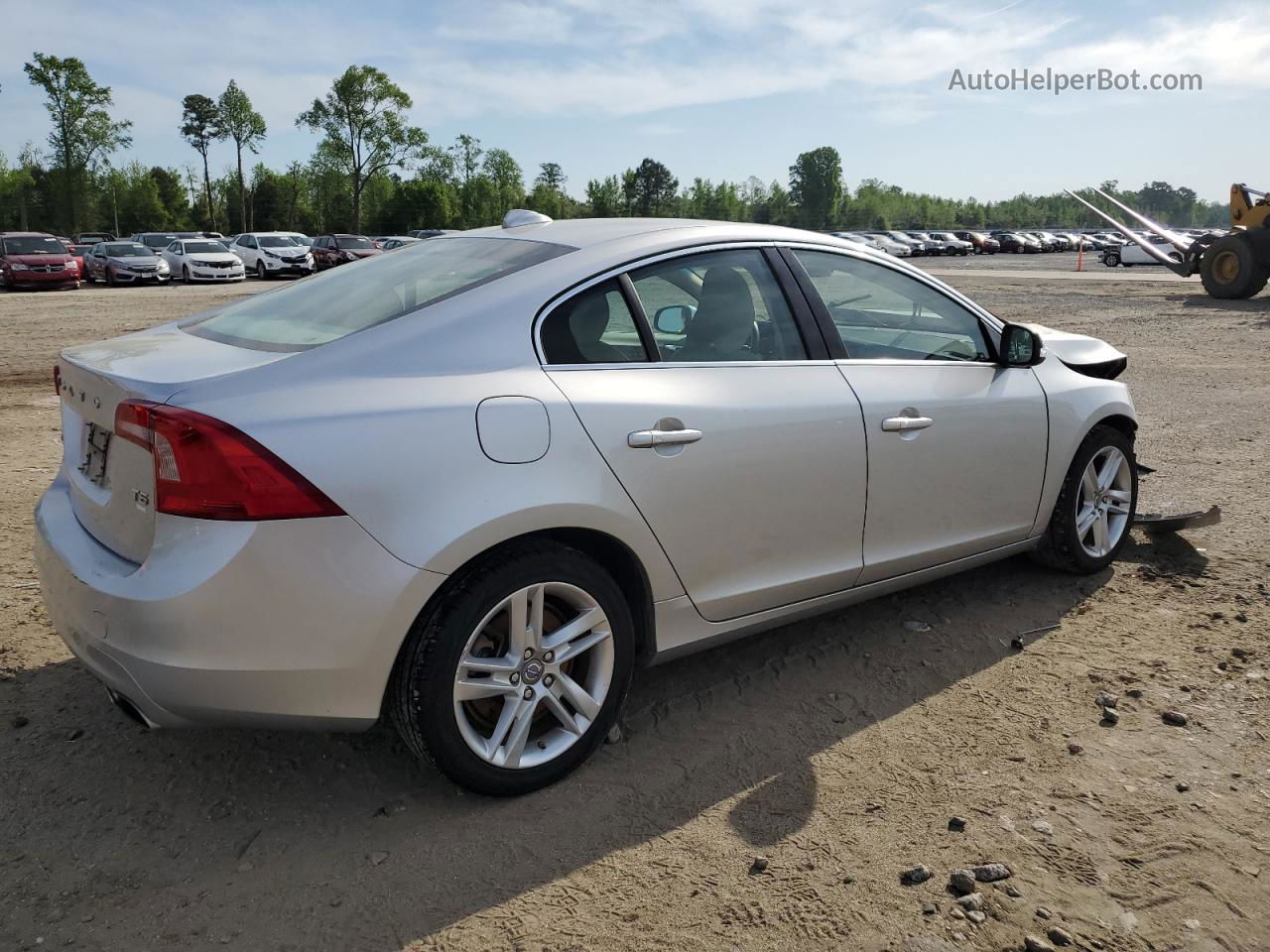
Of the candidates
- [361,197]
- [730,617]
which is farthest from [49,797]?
[361,197]

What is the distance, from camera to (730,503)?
3.20 m

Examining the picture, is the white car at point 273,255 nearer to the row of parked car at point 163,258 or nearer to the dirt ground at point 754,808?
the row of parked car at point 163,258

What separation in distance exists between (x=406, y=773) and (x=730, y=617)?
1.11 metres

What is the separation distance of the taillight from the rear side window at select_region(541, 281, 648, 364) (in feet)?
2.68

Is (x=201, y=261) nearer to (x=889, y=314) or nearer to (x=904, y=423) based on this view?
(x=889, y=314)

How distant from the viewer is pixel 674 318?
3289 mm

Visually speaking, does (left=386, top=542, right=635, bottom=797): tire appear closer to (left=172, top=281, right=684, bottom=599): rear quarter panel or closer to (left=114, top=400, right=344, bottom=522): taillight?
(left=172, top=281, right=684, bottom=599): rear quarter panel

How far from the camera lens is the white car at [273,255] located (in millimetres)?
36344

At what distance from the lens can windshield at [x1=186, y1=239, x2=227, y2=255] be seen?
109 ft

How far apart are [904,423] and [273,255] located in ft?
119

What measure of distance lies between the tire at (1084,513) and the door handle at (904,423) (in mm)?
1101

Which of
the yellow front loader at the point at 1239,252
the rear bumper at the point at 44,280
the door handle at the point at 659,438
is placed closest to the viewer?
the door handle at the point at 659,438

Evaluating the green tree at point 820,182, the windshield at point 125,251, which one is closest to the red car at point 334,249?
the windshield at point 125,251

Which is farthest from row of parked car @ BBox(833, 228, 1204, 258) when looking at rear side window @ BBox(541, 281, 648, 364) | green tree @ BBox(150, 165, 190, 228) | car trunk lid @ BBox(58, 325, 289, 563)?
car trunk lid @ BBox(58, 325, 289, 563)
